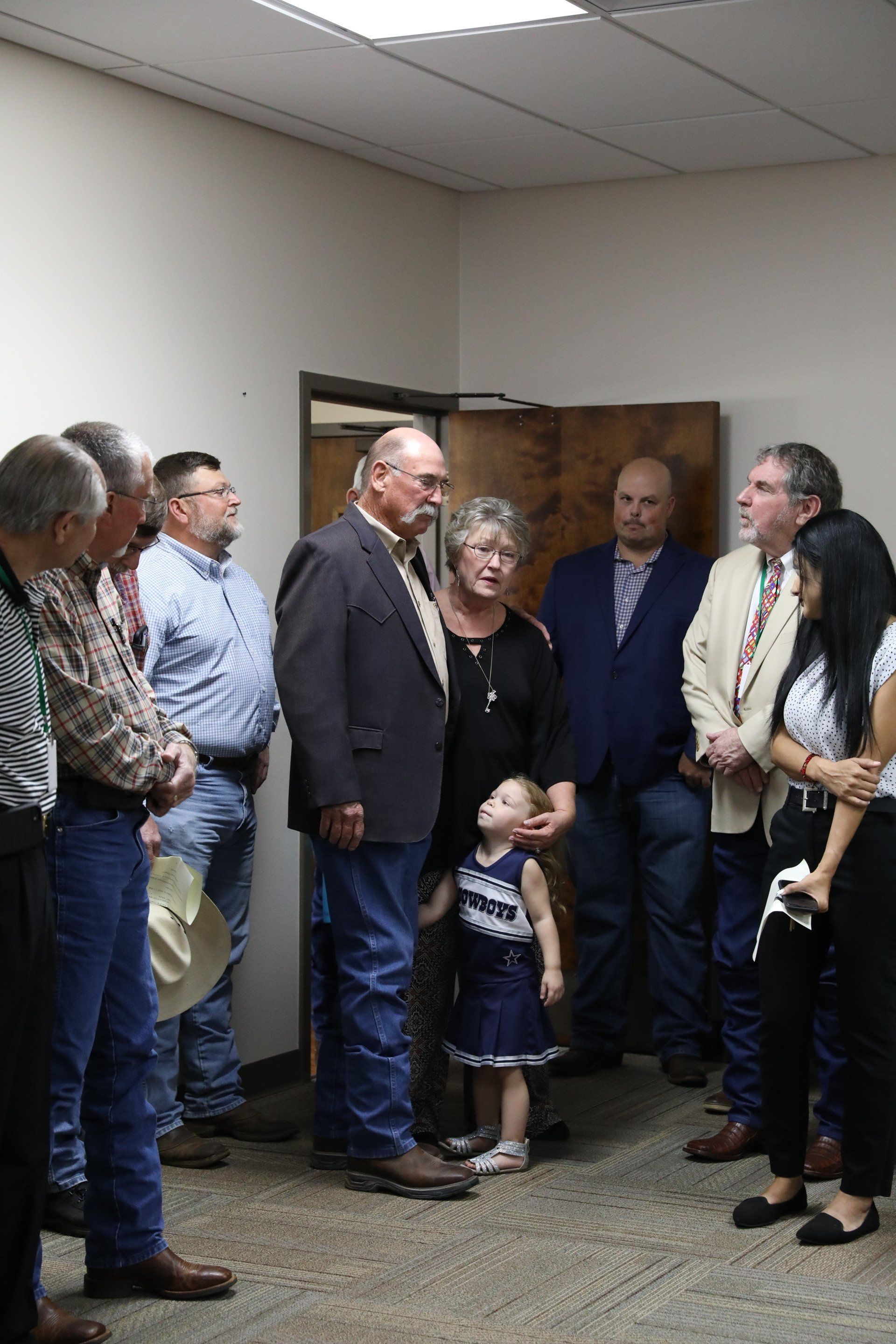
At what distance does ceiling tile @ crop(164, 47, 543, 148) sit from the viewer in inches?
171

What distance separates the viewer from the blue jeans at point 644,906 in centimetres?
511

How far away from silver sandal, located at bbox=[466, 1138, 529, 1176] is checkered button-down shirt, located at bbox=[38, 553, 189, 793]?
62.6 inches

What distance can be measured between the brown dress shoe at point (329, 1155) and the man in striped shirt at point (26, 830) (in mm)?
1555

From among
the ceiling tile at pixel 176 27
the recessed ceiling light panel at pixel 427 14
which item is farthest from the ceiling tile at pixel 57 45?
the recessed ceiling light panel at pixel 427 14

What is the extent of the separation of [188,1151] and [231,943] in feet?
1.82

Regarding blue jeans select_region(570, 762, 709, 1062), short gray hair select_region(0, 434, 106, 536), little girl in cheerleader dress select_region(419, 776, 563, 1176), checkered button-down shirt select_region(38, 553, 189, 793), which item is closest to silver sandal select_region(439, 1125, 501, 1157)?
little girl in cheerleader dress select_region(419, 776, 563, 1176)

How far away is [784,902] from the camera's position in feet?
11.4

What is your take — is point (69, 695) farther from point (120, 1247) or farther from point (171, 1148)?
point (171, 1148)

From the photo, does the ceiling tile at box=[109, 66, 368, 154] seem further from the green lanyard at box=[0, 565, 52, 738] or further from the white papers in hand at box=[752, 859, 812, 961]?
the white papers in hand at box=[752, 859, 812, 961]

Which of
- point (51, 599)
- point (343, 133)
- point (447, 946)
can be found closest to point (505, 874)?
point (447, 946)

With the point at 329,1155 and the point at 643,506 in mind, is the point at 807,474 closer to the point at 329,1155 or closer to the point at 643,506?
the point at 643,506

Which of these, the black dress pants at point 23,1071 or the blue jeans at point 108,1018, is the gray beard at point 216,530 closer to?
the blue jeans at point 108,1018

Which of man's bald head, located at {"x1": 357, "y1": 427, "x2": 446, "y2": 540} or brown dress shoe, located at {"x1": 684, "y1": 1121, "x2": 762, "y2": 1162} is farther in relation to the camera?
brown dress shoe, located at {"x1": 684, "y1": 1121, "x2": 762, "y2": 1162}

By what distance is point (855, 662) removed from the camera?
11.4 feet
